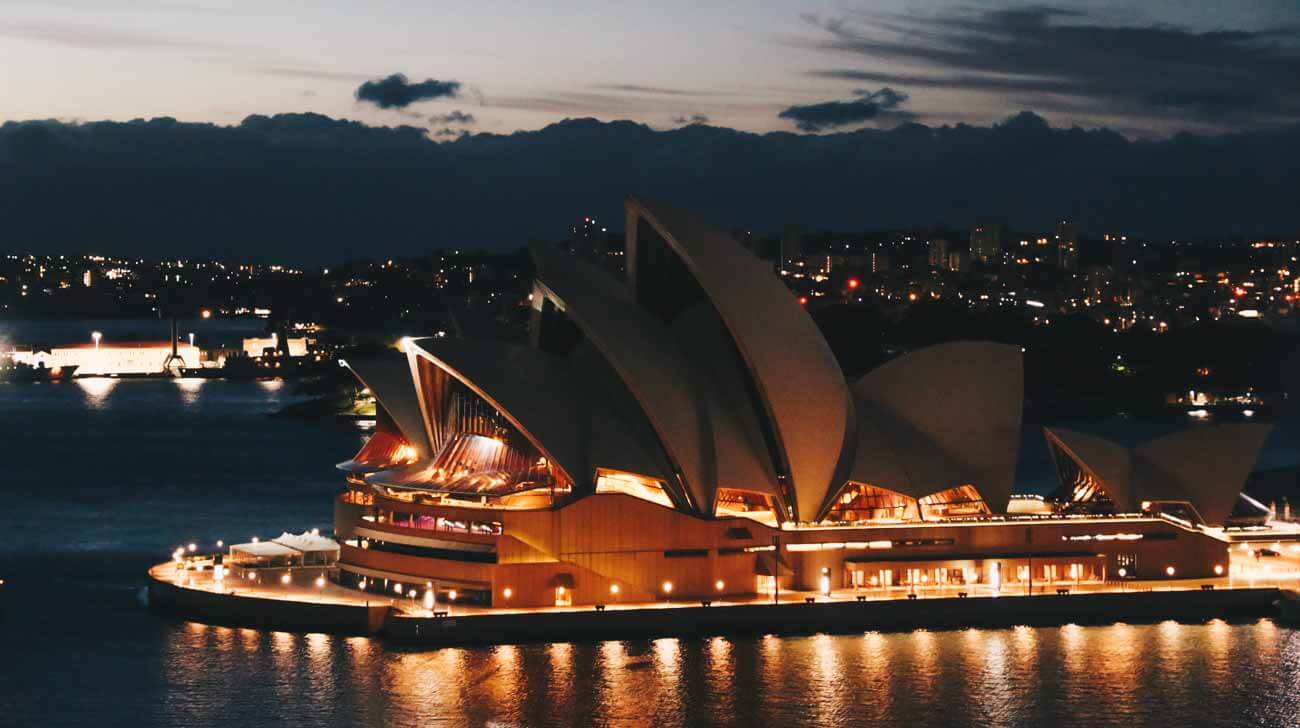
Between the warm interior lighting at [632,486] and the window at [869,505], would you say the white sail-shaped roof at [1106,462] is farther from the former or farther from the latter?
the warm interior lighting at [632,486]

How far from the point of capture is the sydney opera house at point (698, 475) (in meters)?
36.8

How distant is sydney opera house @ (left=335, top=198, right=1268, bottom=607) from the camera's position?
121 ft

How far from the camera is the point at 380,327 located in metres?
184

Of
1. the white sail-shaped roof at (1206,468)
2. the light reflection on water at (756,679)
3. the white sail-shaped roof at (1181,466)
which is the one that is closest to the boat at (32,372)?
the light reflection on water at (756,679)

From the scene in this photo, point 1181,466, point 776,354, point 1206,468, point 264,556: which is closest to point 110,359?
point 264,556

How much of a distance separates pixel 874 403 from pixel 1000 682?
30.5 ft

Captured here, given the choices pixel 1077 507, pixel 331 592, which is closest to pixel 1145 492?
pixel 1077 507

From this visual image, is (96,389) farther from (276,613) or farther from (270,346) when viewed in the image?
(276,613)

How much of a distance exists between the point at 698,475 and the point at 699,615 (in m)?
2.94

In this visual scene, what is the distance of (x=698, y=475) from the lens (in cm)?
3725

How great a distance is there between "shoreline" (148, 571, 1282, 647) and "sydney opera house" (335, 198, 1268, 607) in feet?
3.27

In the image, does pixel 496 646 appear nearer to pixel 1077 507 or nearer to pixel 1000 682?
pixel 1000 682

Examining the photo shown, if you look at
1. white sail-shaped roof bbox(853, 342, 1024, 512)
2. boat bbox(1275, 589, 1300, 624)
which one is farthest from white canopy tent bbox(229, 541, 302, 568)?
boat bbox(1275, 589, 1300, 624)

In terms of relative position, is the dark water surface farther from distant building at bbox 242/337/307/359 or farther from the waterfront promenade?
distant building at bbox 242/337/307/359
